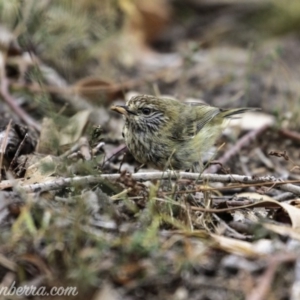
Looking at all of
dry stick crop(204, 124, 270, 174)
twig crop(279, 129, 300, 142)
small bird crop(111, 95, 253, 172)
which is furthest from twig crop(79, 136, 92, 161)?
twig crop(279, 129, 300, 142)

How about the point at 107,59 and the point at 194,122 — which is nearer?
the point at 194,122

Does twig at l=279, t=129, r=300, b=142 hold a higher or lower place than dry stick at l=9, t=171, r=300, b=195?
lower

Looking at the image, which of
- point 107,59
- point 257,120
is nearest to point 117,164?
point 257,120

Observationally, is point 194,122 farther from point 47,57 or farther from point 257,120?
point 47,57

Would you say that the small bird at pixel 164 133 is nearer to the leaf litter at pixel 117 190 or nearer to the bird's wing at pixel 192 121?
the bird's wing at pixel 192 121

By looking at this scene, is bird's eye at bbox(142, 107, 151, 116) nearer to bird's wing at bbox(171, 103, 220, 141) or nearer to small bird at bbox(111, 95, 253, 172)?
small bird at bbox(111, 95, 253, 172)

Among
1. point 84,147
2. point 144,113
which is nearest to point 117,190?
point 84,147
